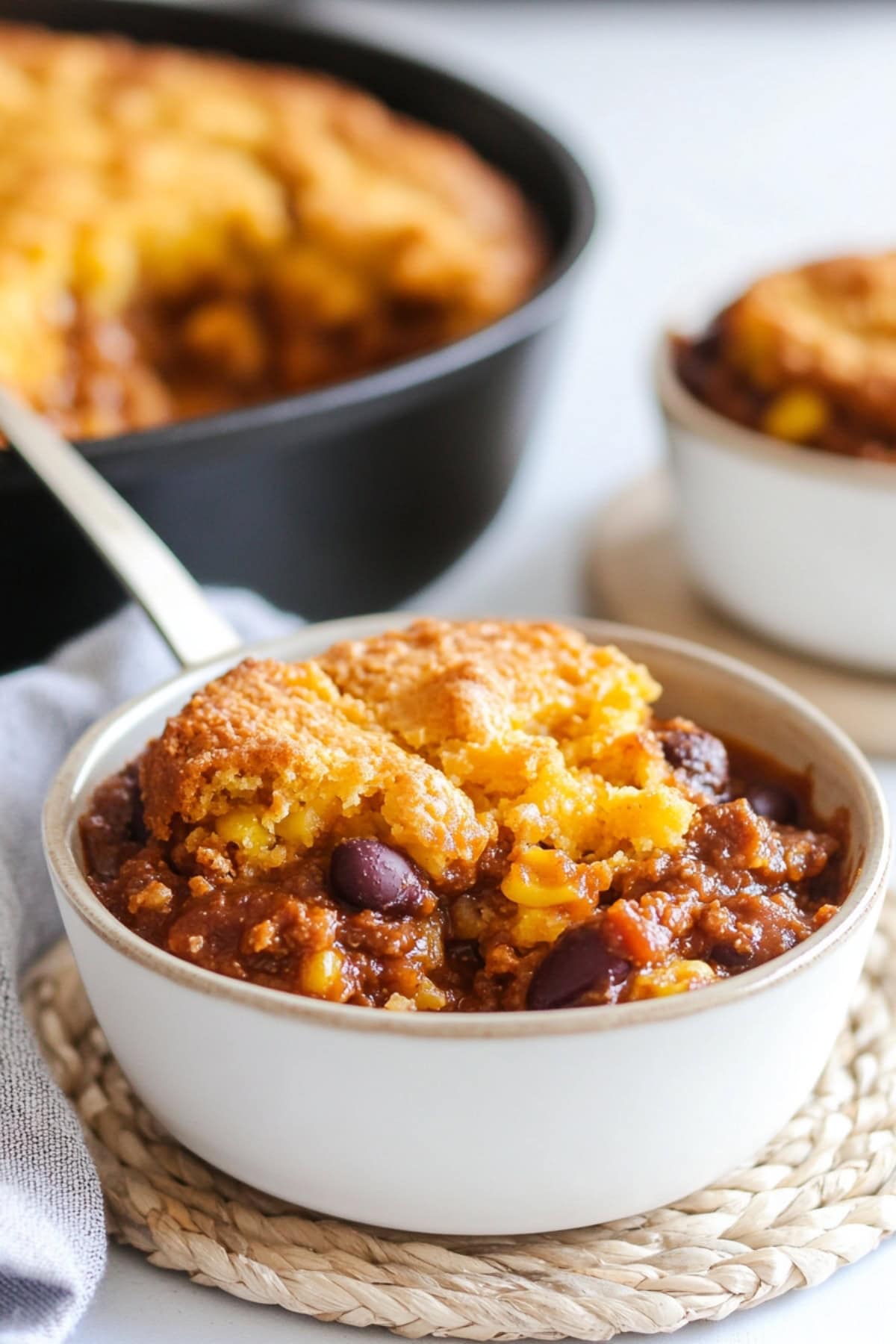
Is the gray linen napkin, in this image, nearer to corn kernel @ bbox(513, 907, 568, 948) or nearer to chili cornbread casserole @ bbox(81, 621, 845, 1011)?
chili cornbread casserole @ bbox(81, 621, 845, 1011)

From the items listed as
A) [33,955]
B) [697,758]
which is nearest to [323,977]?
[697,758]

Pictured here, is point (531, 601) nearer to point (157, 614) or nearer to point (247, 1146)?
point (157, 614)

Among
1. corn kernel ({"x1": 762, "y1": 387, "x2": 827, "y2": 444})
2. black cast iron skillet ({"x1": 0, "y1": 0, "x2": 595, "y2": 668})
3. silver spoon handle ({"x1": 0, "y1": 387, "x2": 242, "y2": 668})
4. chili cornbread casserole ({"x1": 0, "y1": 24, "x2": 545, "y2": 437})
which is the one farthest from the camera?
chili cornbread casserole ({"x1": 0, "y1": 24, "x2": 545, "y2": 437})

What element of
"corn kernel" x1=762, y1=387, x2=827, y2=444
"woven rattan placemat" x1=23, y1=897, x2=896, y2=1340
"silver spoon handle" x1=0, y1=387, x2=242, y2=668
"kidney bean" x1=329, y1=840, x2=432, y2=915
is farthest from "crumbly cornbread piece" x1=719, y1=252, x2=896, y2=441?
"kidney bean" x1=329, y1=840, x2=432, y2=915

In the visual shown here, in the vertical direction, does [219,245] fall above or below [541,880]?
below

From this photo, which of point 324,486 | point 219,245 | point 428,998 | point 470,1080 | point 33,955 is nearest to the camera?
point 470,1080

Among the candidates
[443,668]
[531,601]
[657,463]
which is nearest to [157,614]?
[443,668]

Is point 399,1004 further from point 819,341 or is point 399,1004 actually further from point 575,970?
point 819,341
